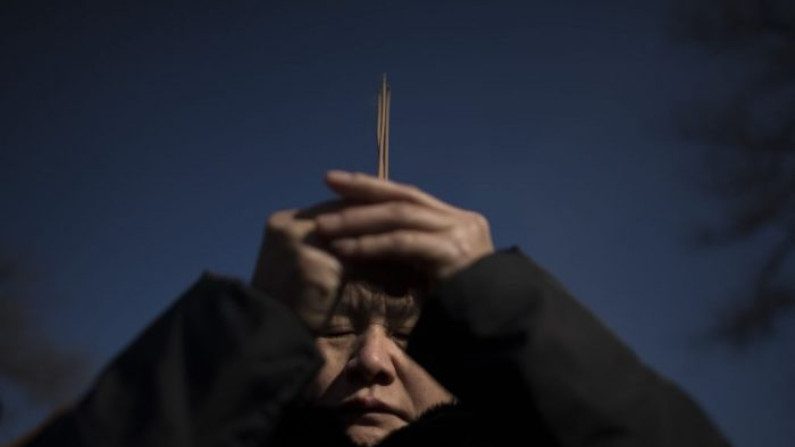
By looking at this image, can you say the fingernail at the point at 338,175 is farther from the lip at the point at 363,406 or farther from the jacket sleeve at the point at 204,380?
the lip at the point at 363,406

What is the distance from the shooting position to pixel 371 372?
1913 millimetres

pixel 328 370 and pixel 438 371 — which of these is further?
pixel 328 370

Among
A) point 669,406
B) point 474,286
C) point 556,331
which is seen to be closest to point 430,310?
point 474,286

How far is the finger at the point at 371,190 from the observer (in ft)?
4.32

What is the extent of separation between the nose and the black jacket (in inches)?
22.5

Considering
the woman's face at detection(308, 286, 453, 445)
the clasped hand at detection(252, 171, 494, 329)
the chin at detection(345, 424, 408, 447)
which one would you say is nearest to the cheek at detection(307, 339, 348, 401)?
the woman's face at detection(308, 286, 453, 445)

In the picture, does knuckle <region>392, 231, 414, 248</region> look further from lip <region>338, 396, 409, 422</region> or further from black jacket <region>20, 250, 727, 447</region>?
lip <region>338, 396, 409, 422</region>

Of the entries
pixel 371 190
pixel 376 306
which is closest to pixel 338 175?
pixel 371 190

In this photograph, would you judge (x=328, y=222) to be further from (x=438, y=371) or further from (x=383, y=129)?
(x=383, y=129)

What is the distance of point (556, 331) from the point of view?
130cm

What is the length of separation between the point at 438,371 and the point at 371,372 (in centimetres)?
58

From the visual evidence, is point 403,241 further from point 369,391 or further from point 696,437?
point 369,391

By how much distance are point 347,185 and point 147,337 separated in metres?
0.38

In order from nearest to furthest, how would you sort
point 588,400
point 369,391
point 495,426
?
point 588,400
point 495,426
point 369,391
